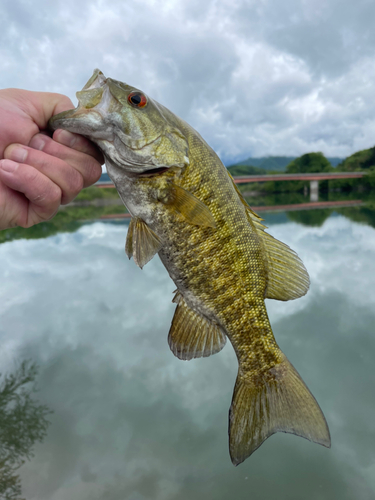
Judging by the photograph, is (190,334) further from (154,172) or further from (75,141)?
(75,141)

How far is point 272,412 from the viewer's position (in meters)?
2.05

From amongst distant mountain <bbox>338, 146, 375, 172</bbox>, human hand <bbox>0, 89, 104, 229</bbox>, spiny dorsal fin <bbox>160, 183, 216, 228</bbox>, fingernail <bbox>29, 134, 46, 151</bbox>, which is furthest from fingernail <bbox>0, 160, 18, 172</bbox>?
distant mountain <bbox>338, 146, 375, 172</bbox>

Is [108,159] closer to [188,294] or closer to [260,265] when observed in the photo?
[188,294]

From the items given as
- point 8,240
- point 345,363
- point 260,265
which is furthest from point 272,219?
point 260,265

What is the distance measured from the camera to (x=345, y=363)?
1266 centimetres

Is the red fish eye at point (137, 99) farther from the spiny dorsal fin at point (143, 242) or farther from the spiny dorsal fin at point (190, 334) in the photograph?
the spiny dorsal fin at point (190, 334)

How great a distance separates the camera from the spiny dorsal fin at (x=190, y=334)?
6.92 ft

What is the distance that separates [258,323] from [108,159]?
1408 mm

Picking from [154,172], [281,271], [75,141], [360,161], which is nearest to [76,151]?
[75,141]

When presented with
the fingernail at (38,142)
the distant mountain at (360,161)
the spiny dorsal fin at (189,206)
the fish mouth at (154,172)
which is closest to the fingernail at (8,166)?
the fingernail at (38,142)

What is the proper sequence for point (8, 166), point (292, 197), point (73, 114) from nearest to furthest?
point (73, 114) → point (8, 166) → point (292, 197)

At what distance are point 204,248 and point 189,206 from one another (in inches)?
10.9

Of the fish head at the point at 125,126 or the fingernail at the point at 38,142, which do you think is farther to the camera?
the fingernail at the point at 38,142

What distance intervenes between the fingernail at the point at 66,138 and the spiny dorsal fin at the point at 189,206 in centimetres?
73
